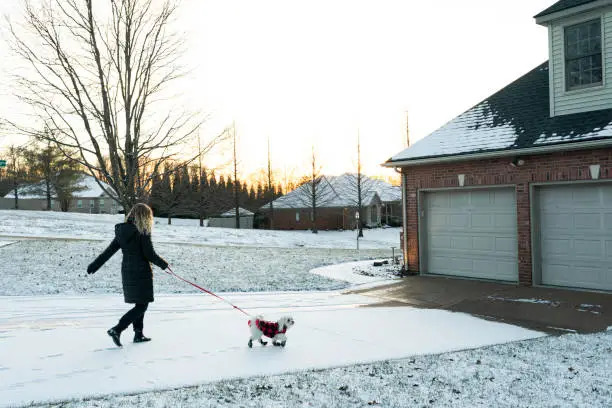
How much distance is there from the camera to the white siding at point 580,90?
10953 mm

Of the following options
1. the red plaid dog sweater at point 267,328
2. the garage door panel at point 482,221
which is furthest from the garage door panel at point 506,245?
the red plaid dog sweater at point 267,328

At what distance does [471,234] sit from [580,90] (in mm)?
3834

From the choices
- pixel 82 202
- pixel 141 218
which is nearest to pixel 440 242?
pixel 141 218

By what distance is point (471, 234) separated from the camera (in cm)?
1244

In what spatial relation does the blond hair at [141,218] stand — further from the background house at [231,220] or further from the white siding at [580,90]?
the background house at [231,220]

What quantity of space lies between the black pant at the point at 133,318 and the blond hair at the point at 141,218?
36.9 inches

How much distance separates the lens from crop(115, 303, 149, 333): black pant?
6594 mm

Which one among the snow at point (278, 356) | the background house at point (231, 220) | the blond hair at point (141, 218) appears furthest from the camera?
the background house at point (231, 220)

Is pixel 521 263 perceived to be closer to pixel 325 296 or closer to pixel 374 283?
pixel 374 283

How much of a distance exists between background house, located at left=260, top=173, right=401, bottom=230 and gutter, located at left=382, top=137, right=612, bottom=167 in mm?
31882

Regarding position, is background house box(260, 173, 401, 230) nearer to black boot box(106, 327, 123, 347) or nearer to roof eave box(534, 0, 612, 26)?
roof eave box(534, 0, 612, 26)

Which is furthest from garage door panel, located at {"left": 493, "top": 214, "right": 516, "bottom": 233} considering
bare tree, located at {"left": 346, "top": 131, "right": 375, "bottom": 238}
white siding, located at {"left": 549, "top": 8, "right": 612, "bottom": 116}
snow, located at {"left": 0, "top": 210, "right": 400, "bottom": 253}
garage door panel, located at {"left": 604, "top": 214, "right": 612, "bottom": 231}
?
bare tree, located at {"left": 346, "top": 131, "right": 375, "bottom": 238}

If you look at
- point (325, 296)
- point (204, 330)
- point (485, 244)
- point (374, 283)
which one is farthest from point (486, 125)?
point (204, 330)

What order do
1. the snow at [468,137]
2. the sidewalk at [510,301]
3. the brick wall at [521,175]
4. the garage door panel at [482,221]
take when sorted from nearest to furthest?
the sidewalk at [510,301]
the brick wall at [521,175]
the snow at [468,137]
the garage door panel at [482,221]
